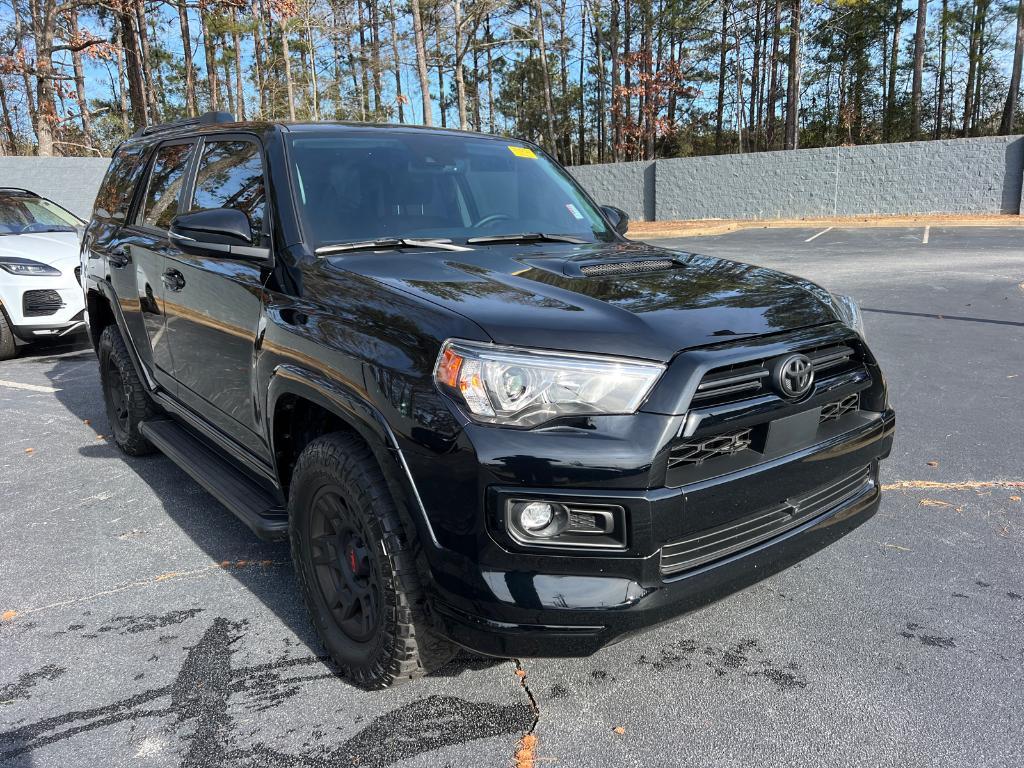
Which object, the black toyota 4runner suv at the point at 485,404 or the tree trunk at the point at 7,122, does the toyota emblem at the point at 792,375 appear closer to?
the black toyota 4runner suv at the point at 485,404

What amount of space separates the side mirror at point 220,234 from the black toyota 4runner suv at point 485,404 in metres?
0.01

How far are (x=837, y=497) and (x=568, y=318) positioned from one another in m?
1.18

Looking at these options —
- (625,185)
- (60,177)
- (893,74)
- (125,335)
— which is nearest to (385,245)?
(125,335)

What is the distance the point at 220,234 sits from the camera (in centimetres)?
296

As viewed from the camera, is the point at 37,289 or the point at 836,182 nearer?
the point at 37,289

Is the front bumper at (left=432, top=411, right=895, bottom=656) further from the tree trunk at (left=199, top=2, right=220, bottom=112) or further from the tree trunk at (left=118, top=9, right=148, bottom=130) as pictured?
Answer: the tree trunk at (left=199, top=2, right=220, bottom=112)

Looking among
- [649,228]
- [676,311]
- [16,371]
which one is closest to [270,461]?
[676,311]

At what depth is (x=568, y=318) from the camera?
2215mm

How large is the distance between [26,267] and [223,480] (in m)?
6.02

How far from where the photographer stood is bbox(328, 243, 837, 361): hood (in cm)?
215

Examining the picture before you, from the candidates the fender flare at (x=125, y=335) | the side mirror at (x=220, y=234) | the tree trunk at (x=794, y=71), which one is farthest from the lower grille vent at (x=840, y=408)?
the tree trunk at (x=794, y=71)

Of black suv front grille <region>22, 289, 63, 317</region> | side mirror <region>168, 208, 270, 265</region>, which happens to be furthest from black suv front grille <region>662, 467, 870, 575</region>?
black suv front grille <region>22, 289, 63, 317</region>

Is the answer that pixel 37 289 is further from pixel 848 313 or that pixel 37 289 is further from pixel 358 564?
pixel 848 313

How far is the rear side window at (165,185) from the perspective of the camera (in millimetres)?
3985
